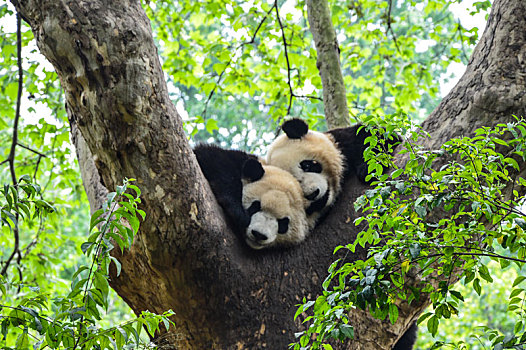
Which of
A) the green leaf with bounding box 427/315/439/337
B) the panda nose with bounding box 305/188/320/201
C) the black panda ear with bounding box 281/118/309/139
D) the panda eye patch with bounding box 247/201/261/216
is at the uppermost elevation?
the black panda ear with bounding box 281/118/309/139

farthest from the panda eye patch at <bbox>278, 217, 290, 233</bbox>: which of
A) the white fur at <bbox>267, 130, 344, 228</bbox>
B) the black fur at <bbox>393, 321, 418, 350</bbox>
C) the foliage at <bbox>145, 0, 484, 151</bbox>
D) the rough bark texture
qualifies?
the foliage at <bbox>145, 0, 484, 151</bbox>

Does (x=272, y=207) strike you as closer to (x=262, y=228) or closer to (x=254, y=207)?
(x=254, y=207)

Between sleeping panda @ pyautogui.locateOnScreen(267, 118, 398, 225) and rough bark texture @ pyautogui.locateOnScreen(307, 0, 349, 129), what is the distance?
74 centimetres

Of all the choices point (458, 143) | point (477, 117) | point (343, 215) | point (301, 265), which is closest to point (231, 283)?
point (301, 265)

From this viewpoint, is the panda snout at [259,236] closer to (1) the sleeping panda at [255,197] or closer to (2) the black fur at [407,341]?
(1) the sleeping panda at [255,197]

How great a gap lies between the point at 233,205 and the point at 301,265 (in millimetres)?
567

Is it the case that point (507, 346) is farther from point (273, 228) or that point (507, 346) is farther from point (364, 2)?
point (364, 2)

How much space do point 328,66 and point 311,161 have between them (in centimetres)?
158

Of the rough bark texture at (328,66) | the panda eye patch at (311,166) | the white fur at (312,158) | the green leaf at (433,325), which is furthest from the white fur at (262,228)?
the rough bark texture at (328,66)

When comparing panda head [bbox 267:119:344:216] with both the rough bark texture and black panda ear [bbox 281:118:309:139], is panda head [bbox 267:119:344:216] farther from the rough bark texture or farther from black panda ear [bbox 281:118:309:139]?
the rough bark texture

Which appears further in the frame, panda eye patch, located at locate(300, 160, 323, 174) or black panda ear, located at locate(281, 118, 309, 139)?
black panda ear, located at locate(281, 118, 309, 139)

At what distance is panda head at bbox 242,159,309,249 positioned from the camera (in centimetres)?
310

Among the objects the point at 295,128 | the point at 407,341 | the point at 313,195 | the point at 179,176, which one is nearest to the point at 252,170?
the point at 313,195

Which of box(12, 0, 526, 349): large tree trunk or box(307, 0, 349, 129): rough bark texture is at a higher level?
box(307, 0, 349, 129): rough bark texture
